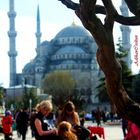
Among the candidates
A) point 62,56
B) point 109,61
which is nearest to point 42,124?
point 109,61

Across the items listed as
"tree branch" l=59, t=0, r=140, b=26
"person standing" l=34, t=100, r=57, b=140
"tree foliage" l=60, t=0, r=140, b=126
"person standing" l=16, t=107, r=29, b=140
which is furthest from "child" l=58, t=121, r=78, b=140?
"person standing" l=16, t=107, r=29, b=140

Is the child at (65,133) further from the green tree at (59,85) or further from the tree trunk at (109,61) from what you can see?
the green tree at (59,85)

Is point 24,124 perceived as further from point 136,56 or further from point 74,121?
point 136,56

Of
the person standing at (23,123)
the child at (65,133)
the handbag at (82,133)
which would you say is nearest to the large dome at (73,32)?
the person standing at (23,123)

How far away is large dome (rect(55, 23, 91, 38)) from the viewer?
490 ft

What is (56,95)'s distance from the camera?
11056 cm

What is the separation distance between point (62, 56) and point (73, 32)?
25.2ft

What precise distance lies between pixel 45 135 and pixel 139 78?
136 feet

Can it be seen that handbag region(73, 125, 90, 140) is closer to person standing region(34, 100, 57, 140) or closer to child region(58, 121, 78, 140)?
person standing region(34, 100, 57, 140)

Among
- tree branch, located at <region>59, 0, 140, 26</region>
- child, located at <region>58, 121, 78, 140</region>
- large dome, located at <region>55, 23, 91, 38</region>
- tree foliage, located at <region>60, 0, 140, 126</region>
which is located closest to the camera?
tree foliage, located at <region>60, 0, 140, 126</region>

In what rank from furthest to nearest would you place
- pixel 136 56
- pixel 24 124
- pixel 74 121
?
1. pixel 136 56
2. pixel 24 124
3. pixel 74 121

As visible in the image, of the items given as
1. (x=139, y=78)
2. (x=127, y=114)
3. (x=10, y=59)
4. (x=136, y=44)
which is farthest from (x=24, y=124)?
(x=10, y=59)

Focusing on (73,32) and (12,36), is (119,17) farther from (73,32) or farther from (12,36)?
(73,32)

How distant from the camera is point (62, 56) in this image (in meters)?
146
